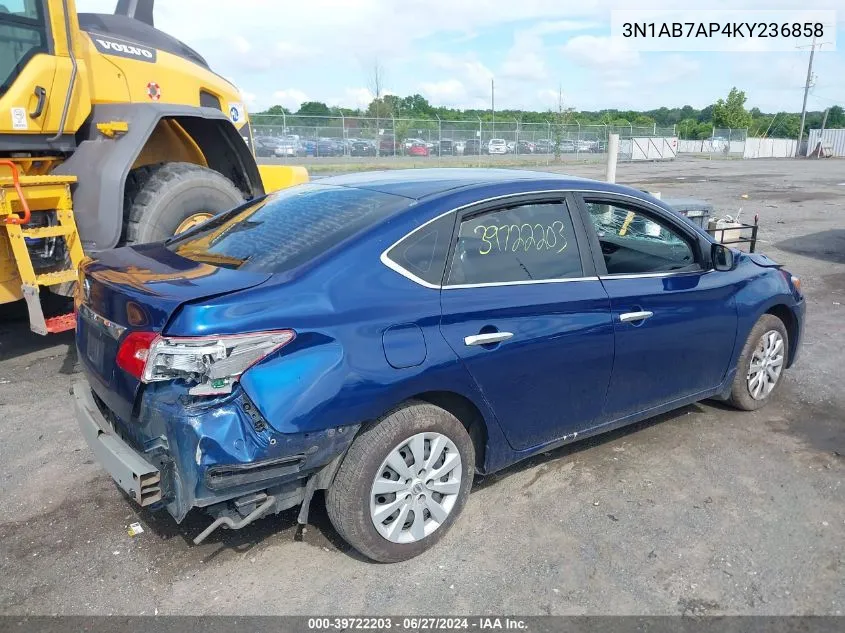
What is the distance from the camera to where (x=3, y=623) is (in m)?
2.71

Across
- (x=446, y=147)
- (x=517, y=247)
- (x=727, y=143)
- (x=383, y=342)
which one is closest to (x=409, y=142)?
(x=446, y=147)

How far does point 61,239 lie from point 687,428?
4.74 meters

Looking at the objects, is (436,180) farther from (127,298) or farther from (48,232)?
(48,232)

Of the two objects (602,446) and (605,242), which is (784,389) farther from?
(605,242)

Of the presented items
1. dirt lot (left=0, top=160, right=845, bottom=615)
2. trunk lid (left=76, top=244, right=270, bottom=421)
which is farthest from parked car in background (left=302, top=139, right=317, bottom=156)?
trunk lid (left=76, top=244, right=270, bottom=421)

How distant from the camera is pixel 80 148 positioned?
5426 millimetres

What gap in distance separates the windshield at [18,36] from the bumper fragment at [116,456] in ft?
9.20

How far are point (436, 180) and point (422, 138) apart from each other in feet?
104

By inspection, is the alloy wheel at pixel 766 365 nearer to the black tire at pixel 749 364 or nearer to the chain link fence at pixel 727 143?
the black tire at pixel 749 364

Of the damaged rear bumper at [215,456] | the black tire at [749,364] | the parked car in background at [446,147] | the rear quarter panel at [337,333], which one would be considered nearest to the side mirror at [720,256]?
the black tire at [749,364]

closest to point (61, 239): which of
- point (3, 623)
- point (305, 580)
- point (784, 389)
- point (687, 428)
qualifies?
point (3, 623)

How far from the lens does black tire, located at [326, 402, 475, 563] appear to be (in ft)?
9.35

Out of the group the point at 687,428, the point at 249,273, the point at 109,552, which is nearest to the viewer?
the point at 249,273

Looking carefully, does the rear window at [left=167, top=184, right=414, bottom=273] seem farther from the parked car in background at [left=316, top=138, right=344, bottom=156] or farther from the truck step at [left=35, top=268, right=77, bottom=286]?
the parked car in background at [left=316, top=138, right=344, bottom=156]
